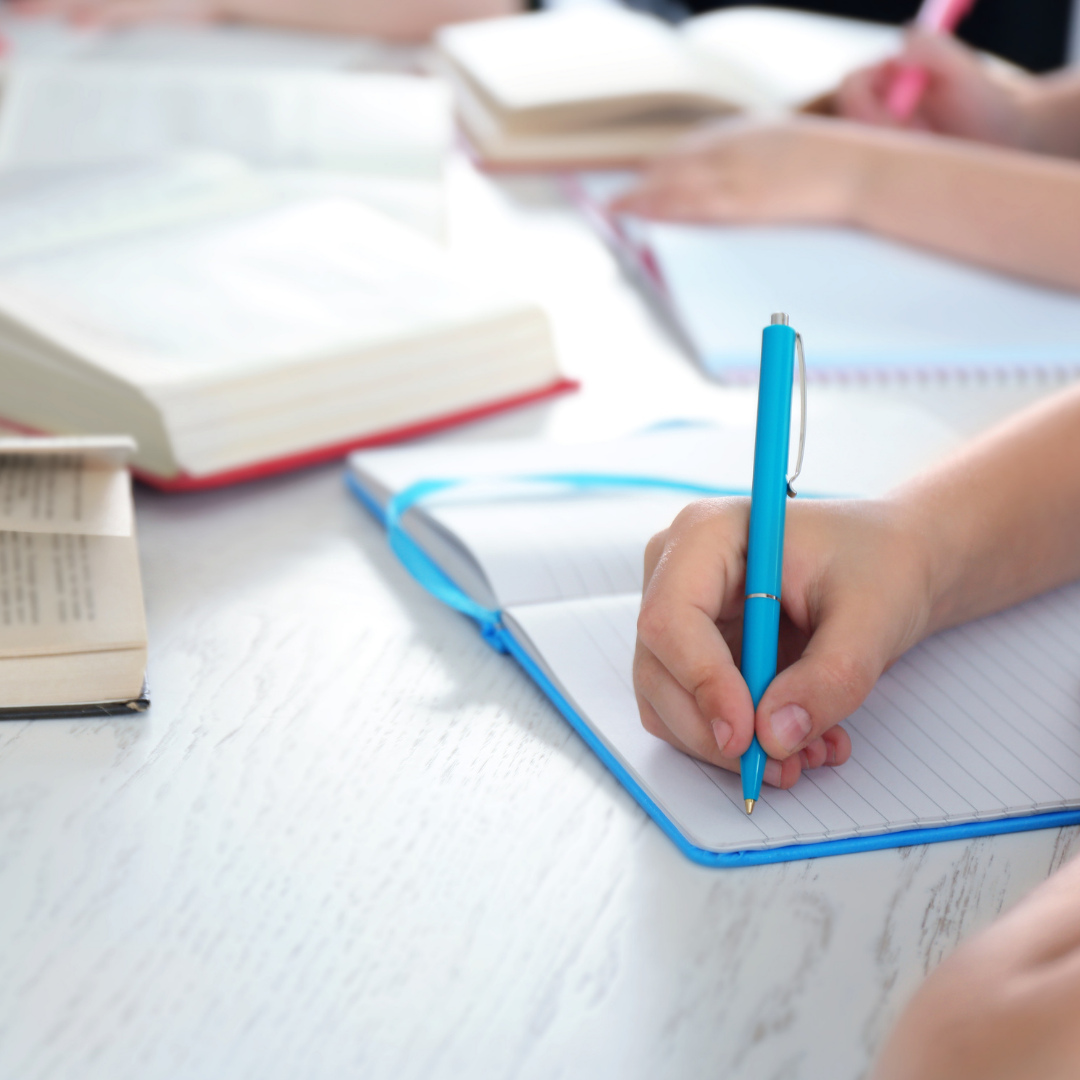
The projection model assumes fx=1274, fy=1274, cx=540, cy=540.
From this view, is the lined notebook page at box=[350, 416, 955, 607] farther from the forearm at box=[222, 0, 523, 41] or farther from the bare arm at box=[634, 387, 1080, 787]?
the forearm at box=[222, 0, 523, 41]

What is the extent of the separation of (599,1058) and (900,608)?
0.19 metres

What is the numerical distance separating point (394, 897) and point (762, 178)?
33.9 inches

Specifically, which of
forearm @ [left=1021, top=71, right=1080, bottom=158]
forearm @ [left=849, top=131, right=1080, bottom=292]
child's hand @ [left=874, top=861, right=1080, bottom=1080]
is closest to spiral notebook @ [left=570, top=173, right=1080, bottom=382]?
forearm @ [left=849, top=131, right=1080, bottom=292]

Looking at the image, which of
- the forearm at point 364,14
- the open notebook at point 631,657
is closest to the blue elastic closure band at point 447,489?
the open notebook at point 631,657

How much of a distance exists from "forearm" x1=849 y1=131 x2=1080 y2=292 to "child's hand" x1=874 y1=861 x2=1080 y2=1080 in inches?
29.8

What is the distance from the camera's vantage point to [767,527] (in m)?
0.42

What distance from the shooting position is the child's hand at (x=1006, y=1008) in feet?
0.86

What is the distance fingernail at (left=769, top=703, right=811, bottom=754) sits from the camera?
40 centimetres

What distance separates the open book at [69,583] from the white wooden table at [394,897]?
1 cm

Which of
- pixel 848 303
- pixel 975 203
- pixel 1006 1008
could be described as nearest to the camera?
pixel 1006 1008

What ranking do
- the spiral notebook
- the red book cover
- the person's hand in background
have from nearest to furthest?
the red book cover → the spiral notebook → the person's hand in background

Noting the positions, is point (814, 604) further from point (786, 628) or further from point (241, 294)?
point (241, 294)

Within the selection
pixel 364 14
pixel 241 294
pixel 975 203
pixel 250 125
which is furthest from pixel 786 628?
pixel 364 14

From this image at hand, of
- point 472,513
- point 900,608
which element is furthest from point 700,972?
point 472,513
